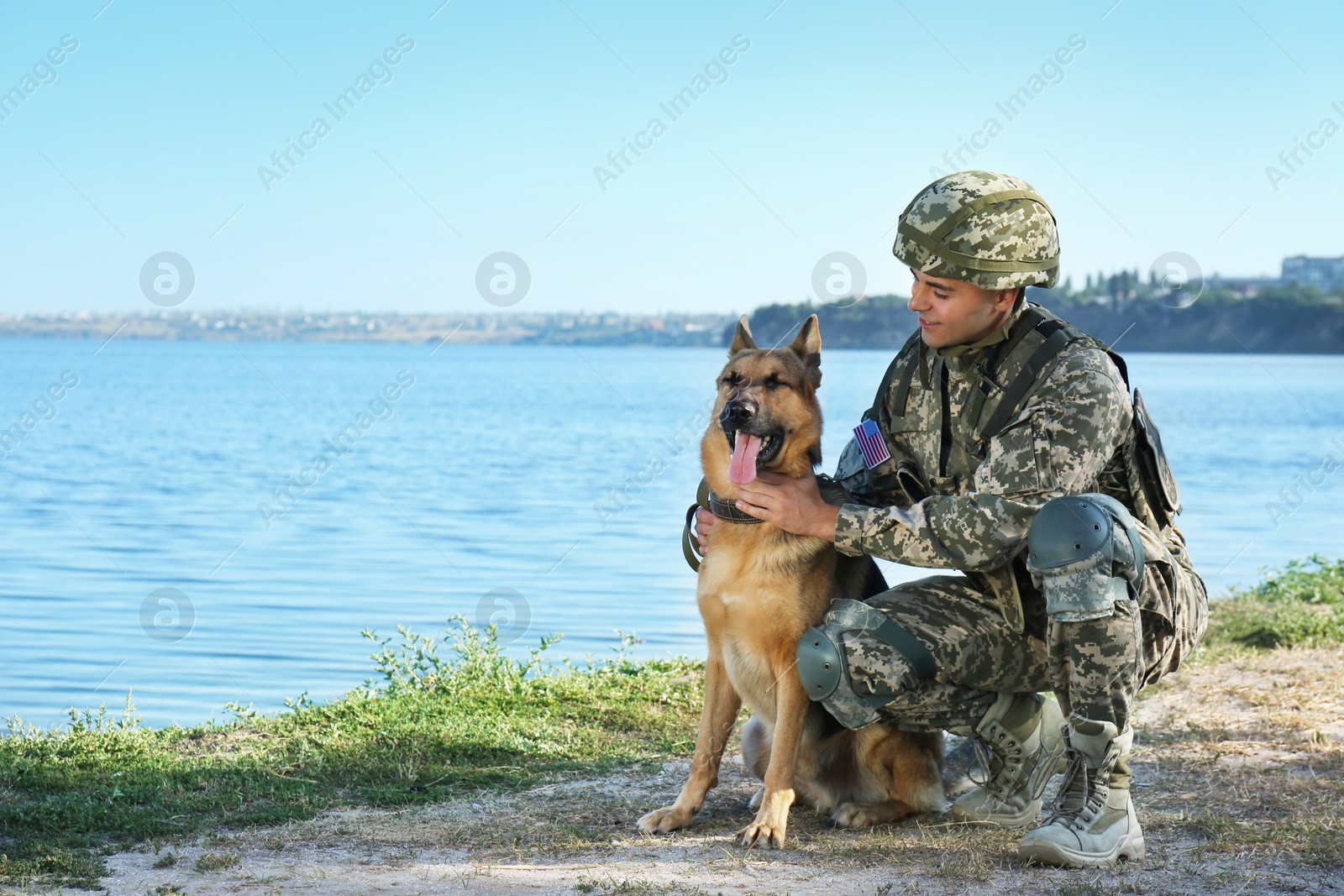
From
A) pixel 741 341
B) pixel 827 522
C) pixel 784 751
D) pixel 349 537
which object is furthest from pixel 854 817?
pixel 349 537

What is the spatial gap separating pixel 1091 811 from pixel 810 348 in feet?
6.22

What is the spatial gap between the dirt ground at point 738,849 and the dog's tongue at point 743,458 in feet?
4.06

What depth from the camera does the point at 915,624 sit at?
3975mm

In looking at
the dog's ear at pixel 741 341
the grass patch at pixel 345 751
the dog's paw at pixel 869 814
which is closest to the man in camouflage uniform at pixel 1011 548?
the dog's paw at pixel 869 814

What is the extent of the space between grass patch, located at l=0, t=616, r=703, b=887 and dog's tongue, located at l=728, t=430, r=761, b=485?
1600 mm

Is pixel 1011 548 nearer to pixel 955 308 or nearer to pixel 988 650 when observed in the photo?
pixel 988 650

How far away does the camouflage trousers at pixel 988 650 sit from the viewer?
364cm

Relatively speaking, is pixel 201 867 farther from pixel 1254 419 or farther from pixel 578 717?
pixel 1254 419

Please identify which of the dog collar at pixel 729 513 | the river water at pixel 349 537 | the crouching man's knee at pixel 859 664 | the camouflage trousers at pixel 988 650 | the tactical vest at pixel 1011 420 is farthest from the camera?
the river water at pixel 349 537

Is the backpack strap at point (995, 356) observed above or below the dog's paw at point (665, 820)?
above

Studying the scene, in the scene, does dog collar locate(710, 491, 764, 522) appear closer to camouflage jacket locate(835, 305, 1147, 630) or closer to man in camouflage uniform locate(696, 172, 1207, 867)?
man in camouflage uniform locate(696, 172, 1207, 867)

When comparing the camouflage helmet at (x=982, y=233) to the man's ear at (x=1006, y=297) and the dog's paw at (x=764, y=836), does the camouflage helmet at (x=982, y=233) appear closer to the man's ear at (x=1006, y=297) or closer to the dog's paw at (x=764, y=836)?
the man's ear at (x=1006, y=297)

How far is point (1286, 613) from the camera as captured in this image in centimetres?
741

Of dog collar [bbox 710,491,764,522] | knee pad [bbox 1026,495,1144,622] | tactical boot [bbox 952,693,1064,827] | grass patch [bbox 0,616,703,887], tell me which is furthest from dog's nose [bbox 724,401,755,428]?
grass patch [bbox 0,616,703,887]
